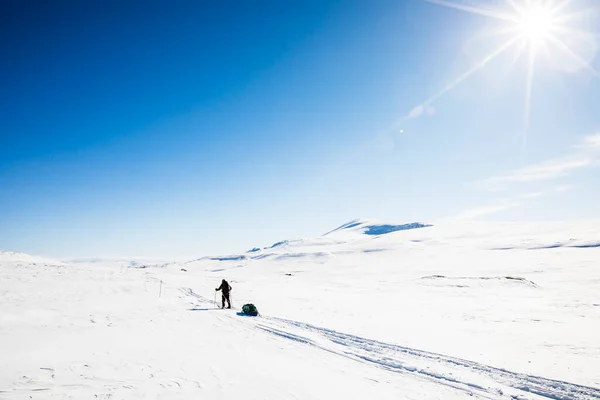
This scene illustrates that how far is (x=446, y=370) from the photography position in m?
9.27

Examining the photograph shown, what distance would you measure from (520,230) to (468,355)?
5773 inches

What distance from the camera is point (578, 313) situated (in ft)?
62.8

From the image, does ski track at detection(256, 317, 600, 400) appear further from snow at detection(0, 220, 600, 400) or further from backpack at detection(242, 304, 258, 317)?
backpack at detection(242, 304, 258, 317)

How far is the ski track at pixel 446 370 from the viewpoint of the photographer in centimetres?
786

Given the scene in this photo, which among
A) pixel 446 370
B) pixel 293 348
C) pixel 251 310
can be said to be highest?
pixel 251 310

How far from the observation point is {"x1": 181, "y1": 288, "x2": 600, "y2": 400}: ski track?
7.86 metres

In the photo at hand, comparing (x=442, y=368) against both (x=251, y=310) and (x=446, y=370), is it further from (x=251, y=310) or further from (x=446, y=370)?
(x=251, y=310)

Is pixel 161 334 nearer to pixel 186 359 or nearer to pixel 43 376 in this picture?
pixel 186 359

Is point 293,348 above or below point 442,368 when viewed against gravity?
above

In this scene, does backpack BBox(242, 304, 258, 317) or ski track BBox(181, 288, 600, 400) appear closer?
ski track BBox(181, 288, 600, 400)

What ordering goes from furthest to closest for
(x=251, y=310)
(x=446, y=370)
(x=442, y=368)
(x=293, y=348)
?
(x=251, y=310) < (x=293, y=348) < (x=442, y=368) < (x=446, y=370)

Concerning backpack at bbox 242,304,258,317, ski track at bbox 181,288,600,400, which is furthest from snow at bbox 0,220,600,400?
backpack at bbox 242,304,258,317

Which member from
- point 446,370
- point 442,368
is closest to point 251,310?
point 442,368

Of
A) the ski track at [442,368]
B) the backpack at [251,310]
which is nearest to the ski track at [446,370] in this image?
the ski track at [442,368]
